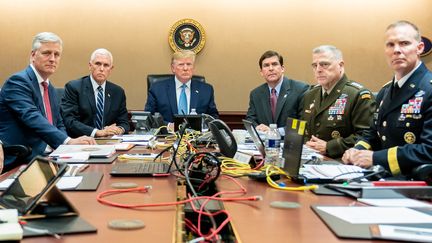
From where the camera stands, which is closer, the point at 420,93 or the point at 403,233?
the point at 403,233

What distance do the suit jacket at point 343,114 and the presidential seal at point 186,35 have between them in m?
2.31

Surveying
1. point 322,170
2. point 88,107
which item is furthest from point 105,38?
point 322,170

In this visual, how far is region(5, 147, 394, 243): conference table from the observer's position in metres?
0.96

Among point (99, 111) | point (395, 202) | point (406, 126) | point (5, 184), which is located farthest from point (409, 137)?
point (99, 111)

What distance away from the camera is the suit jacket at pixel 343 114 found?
2.91m

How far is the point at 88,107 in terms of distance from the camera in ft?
12.5

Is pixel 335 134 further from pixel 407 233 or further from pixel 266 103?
pixel 407 233

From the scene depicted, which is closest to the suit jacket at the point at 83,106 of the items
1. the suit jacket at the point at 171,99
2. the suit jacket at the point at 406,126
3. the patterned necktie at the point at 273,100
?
the suit jacket at the point at 171,99

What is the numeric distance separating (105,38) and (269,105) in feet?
7.80

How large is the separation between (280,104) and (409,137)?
1.73m

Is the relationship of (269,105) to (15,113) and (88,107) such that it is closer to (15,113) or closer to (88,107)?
(88,107)

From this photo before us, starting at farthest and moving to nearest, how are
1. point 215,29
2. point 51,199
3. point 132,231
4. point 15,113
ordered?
point 215,29 < point 15,113 < point 51,199 < point 132,231

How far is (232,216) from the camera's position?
1.13 meters

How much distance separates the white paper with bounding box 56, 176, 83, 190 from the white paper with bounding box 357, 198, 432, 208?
955 millimetres
